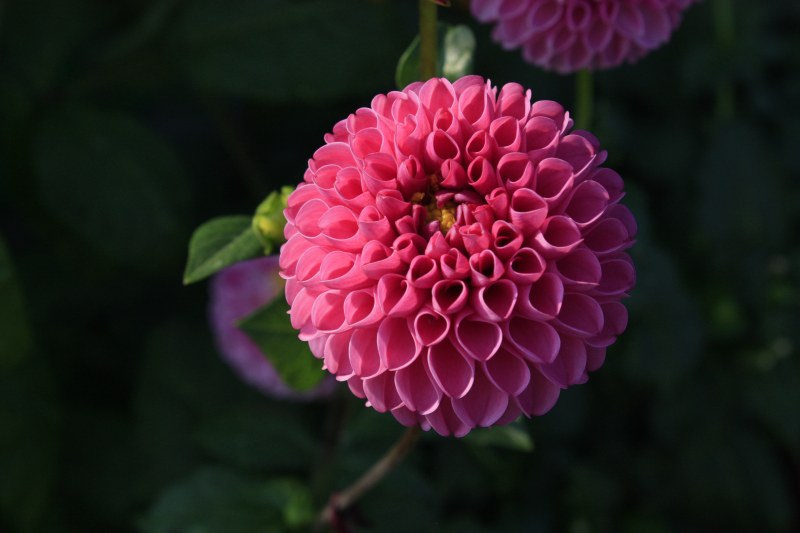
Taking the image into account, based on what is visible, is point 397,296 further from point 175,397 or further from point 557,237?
point 175,397

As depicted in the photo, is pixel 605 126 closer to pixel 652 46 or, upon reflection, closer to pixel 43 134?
pixel 652 46

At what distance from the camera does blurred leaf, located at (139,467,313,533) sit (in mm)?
1420

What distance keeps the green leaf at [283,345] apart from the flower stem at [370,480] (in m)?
0.14

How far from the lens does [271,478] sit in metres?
1.60

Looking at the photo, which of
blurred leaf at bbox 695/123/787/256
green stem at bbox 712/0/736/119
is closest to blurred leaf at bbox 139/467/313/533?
blurred leaf at bbox 695/123/787/256

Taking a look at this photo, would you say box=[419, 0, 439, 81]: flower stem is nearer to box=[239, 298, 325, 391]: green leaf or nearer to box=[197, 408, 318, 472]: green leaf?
box=[239, 298, 325, 391]: green leaf

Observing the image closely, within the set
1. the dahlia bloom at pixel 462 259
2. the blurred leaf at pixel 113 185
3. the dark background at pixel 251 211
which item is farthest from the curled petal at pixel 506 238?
the blurred leaf at pixel 113 185

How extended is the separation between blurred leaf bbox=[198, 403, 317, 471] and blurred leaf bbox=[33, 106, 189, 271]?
35 cm

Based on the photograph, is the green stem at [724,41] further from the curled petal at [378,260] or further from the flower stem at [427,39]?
the curled petal at [378,260]

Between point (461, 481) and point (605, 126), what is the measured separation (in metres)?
0.73

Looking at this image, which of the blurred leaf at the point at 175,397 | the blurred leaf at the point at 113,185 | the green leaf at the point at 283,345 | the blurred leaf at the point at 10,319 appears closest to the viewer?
the green leaf at the point at 283,345

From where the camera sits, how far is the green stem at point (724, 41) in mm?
1883

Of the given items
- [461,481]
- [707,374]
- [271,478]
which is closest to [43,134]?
[271,478]

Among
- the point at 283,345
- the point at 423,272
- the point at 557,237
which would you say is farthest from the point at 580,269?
the point at 283,345
